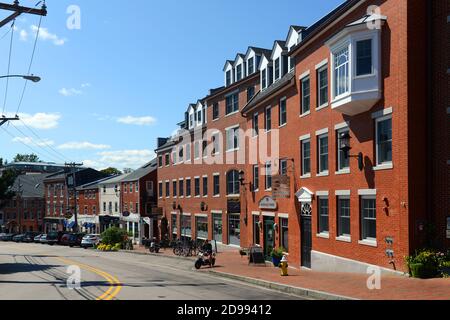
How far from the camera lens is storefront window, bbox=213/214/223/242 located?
43644mm

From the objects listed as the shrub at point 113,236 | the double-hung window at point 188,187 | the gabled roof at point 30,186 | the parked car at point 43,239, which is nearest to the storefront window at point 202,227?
the double-hung window at point 188,187

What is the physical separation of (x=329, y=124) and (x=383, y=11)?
585cm

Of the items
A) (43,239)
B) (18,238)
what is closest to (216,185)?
(43,239)

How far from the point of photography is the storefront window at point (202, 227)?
154ft

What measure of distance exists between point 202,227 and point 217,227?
3.83 m

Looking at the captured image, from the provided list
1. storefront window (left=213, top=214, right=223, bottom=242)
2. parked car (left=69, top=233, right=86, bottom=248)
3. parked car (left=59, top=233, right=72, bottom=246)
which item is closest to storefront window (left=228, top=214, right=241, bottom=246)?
storefront window (left=213, top=214, right=223, bottom=242)

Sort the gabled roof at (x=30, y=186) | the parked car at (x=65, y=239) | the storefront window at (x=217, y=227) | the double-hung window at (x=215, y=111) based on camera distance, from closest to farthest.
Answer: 1. the storefront window at (x=217, y=227)
2. the double-hung window at (x=215, y=111)
3. the parked car at (x=65, y=239)
4. the gabled roof at (x=30, y=186)

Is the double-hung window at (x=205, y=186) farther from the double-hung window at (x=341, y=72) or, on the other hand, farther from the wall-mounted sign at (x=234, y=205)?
the double-hung window at (x=341, y=72)

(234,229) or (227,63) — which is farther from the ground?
(227,63)

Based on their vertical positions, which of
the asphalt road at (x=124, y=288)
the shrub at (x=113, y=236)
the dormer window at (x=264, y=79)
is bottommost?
the shrub at (x=113, y=236)

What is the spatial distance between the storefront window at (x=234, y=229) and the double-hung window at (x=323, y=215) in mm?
15574

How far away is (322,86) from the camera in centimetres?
2444

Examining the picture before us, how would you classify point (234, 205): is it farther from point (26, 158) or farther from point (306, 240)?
point (26, 158)

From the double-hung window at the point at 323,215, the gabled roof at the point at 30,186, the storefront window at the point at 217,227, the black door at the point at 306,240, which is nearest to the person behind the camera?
the double-hung window at the point at 323,215
